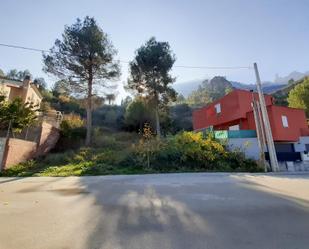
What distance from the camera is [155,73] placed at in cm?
2662

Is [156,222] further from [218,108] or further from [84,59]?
[218,108]

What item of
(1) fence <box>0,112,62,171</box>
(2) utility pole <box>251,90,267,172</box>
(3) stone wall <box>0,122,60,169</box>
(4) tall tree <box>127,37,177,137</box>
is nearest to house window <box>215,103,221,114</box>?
(4) tall tree <box>127,37,177,137</box>

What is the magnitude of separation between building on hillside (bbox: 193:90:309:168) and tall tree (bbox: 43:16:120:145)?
39.1 feet

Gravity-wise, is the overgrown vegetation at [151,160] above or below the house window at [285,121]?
below

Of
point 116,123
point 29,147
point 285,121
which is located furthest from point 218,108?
point 29,147

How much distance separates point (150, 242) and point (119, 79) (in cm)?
2024

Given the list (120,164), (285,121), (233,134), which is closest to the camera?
(120,164)

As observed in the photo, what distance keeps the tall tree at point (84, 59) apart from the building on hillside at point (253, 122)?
39.1ft

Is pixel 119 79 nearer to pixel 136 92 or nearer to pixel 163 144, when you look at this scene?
pixel 136 92

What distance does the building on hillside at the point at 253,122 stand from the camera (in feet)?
77.2

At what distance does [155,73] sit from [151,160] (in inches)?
547

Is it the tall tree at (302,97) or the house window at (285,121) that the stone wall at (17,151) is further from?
the tall tree at (302,97)

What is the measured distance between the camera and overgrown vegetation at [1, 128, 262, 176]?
44.9 ft

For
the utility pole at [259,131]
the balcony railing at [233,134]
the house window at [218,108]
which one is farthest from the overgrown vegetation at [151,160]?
the house window at [218,108]
